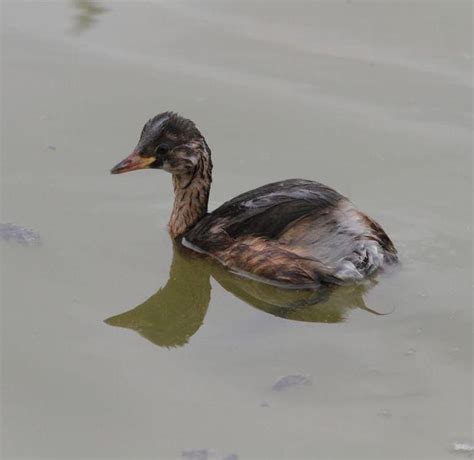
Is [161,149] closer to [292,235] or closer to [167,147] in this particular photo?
[167,147]

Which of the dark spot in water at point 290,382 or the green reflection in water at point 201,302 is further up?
the dark spot in water at point 290,382

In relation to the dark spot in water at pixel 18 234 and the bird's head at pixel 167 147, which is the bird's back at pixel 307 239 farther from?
the dark spot in water at pixel 18 234

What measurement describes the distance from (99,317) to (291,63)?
10.9 ft

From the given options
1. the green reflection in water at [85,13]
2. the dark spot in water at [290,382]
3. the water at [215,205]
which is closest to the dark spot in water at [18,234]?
the water at [215,205]

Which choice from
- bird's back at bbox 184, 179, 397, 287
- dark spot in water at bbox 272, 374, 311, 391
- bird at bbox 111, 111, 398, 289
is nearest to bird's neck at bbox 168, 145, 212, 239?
bird at bbox 111, 111, 398, 289

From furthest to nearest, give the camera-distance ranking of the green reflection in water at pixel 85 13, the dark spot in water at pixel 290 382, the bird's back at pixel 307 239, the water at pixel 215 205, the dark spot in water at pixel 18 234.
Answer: the green reflection in water at pixel 85 13 → the dark spot in water at pixel 18 234 → the bird's back at pixel 307 239 → the dark spot in water at pixel 290 382 → the water at pixel 215 205

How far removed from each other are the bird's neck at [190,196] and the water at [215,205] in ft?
0.42

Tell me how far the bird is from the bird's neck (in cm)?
19

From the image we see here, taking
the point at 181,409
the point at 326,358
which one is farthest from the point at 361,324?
the point at 181,409

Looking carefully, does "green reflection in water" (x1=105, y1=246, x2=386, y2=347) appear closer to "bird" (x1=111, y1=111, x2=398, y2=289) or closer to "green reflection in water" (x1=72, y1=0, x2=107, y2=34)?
"bird" (x1=111, y1=111, x2=398, y2=289)

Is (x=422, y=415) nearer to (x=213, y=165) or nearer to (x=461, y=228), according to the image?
(x=461, y=228)

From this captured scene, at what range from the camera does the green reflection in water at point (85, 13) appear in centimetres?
911

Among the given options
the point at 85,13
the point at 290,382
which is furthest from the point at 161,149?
the point at 85,13

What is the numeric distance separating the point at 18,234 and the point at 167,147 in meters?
0.97
